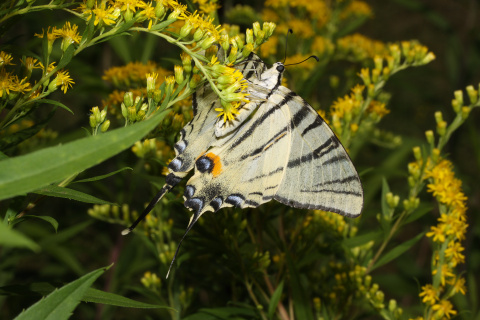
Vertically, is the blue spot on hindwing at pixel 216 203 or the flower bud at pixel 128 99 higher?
the flower bud at pixel 128 99

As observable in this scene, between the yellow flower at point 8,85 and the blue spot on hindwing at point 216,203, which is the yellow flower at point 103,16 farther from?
the blue spot on hindwing at point 216,203

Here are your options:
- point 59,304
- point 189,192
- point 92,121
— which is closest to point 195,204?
point 189,192

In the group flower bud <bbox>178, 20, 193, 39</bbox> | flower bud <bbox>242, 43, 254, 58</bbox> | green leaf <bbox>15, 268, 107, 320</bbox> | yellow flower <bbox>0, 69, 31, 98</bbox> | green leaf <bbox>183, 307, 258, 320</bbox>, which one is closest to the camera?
green leaf <bbox>15, 268, 107, 320</bbox>

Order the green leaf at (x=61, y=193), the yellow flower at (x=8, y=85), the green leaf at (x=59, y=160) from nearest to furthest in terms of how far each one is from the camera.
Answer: the green leaf at (x=59, y=160) → the green leaf at (x=61, y=193) → the yellow flower at (x=8, y=85)

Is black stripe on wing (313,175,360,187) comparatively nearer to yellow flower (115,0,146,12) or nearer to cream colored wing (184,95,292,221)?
cream colored wing (184,95,292,221)

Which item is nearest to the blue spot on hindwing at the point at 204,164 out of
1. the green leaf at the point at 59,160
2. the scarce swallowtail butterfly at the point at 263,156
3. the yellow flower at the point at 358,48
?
the scarce swallowtail butterfly at the point at 263,156

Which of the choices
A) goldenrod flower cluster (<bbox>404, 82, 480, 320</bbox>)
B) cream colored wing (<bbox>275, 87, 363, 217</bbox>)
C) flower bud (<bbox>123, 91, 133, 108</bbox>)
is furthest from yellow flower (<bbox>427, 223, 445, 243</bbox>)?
flower bud (<bbox>123, 91, 133, 108</bbox>)
